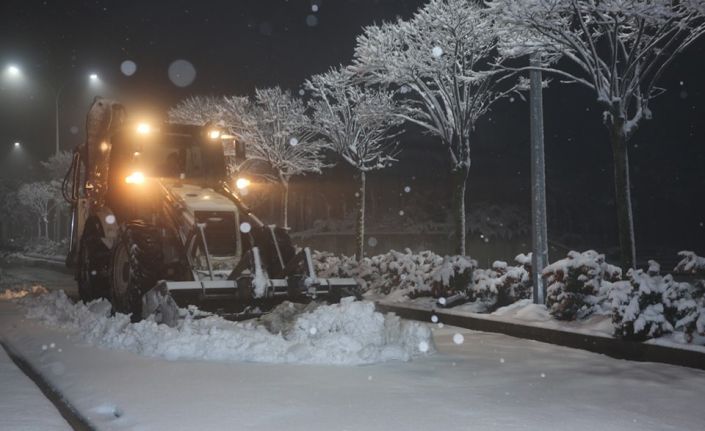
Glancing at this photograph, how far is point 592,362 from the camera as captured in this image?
26.9ft

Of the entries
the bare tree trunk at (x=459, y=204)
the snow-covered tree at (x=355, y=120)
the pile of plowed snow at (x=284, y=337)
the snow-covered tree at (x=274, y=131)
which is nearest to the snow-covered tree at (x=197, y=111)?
the snow-covered tree at (x=274, y=131)

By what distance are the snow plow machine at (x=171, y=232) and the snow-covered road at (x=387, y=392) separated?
64.8 inches

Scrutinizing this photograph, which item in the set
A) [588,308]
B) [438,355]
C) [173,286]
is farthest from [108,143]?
[588,308]

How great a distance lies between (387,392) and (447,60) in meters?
12.5

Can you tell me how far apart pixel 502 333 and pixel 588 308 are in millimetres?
1381

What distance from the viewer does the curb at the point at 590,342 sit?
7.89 m

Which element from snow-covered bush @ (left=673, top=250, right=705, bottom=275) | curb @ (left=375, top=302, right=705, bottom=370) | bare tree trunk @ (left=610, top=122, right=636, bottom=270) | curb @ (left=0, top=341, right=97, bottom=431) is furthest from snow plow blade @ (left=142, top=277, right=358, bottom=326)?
bare tree trunk @ (left=610, top=122, right=636, bottom=270)

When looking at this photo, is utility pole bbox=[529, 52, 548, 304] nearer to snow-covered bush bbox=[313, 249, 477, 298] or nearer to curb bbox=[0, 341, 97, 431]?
snow-covered bush bbox=[313, 249, 477, 298]

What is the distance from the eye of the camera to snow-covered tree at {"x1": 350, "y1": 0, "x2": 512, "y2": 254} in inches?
647

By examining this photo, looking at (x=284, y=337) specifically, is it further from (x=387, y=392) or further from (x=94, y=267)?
(x=94, y=267)

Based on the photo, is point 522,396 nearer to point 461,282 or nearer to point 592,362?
point 592,362

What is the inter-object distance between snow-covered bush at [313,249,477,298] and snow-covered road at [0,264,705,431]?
4.56 metres

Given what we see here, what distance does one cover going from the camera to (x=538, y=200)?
11.6 meters

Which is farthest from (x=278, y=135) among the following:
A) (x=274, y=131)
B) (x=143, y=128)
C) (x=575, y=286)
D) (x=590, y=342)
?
(x=590, y=342)
